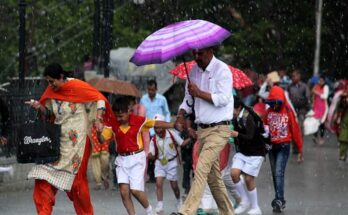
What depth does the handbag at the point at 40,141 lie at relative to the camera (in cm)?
1112

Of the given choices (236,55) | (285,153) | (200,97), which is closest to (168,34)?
(200,97)

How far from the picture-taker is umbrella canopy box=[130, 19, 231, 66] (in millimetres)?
10836

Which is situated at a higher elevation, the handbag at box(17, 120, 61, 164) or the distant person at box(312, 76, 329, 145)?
the handbag at box(17, 120, 61, 164)

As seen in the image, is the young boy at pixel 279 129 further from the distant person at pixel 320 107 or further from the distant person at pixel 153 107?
the distant person at pixel 320 107

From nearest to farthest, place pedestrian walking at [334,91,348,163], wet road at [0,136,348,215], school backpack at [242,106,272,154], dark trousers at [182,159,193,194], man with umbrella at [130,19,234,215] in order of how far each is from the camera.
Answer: man with umbrella at [130,19,234,215] < school backpack at [242,106,272,154] < wet road at [0,136,348,215] < dark trousers at [182,159,193,194] < pedestrian walking at [334,91,348,163]

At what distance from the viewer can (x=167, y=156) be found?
14.6m

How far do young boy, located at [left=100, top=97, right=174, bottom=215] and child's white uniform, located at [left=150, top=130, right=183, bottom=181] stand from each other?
1883 millimetres

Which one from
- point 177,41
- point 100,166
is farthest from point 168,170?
point 177,41

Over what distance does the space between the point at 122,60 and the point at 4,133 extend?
16993mm

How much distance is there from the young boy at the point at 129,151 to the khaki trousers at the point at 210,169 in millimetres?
1174

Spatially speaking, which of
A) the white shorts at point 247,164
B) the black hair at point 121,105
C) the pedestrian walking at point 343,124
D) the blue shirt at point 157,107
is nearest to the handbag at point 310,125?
the pedestrian walking at point 343,124

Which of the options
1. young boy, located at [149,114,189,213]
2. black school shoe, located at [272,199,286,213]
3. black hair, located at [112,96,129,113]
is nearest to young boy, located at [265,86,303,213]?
black school shoe, located at [272,199,286,213]

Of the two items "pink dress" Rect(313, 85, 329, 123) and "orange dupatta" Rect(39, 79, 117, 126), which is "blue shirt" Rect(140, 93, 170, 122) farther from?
"pink dress" Rect(313, 85, 329, 123)

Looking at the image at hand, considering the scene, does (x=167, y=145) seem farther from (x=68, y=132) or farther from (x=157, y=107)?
(x=157, y=107)
